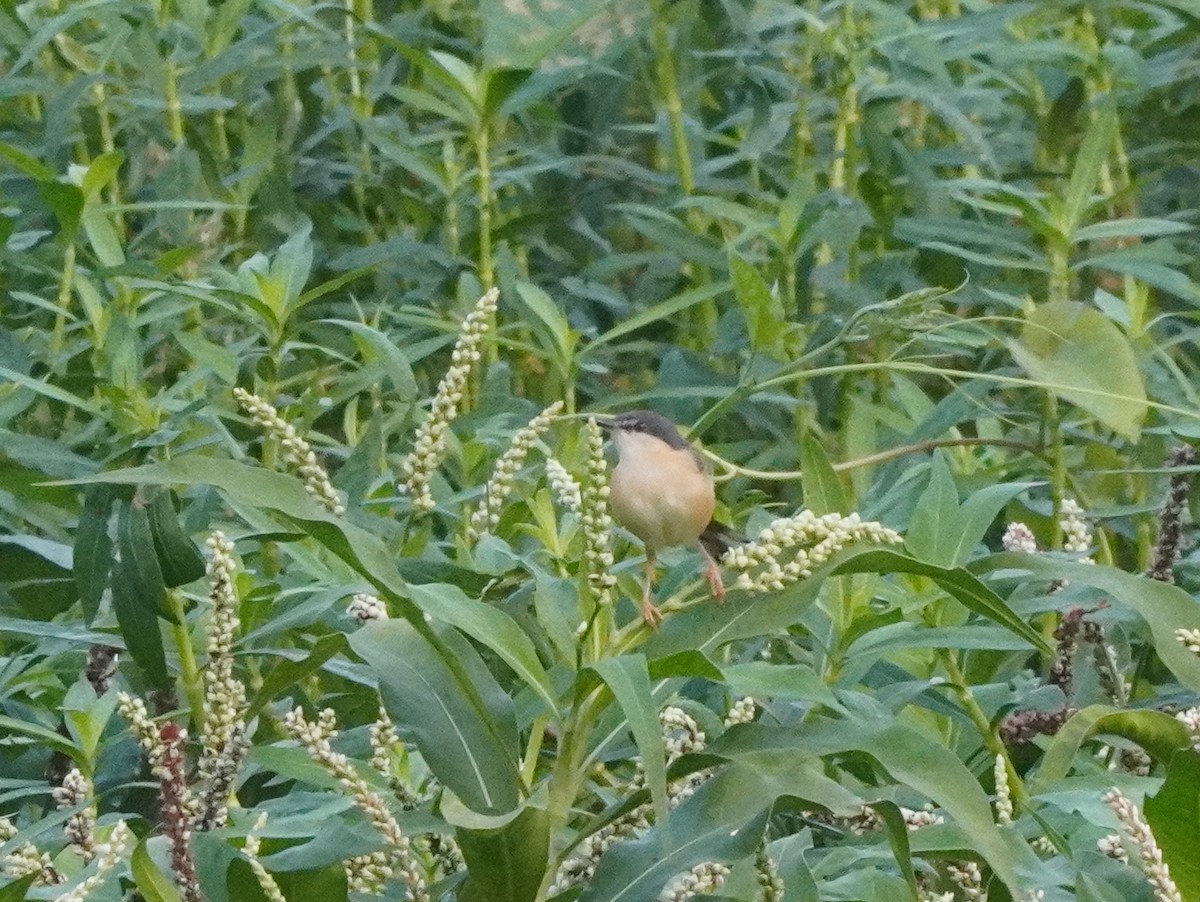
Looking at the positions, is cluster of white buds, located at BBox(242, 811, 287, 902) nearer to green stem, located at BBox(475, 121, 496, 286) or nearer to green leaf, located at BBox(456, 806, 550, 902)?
green leaf, located at BBox(456, 806, 550, 902)

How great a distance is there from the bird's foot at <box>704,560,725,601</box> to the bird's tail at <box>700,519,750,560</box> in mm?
380

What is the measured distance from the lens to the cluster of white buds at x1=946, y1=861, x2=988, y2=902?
1.64 meters

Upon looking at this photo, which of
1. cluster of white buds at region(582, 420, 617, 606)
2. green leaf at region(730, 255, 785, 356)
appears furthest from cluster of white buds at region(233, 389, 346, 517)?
green leaf at region(730, 255, 785, 356)

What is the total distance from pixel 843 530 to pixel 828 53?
266 cm

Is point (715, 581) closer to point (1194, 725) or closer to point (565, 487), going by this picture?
point (565, 487)

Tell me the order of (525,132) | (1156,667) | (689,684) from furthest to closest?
(525,132), (1156,667), (689,684)

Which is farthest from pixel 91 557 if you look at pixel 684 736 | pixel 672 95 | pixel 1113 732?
pixel 672 95

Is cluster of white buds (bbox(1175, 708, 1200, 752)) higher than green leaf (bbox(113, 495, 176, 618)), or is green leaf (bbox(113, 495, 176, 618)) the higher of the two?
cluster of white buds (bbox(1175, 708, 1200, 752))

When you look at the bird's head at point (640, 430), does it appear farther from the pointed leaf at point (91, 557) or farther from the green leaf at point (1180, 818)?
the green leaf at point (1180, 818)

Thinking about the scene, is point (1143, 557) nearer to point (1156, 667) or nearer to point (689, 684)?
point (1156, 667)

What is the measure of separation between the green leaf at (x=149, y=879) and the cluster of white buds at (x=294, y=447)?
11.3 inches

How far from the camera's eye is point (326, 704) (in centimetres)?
219

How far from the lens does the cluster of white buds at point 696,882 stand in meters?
1.51

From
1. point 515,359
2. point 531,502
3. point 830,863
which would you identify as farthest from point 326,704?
point 515,359
